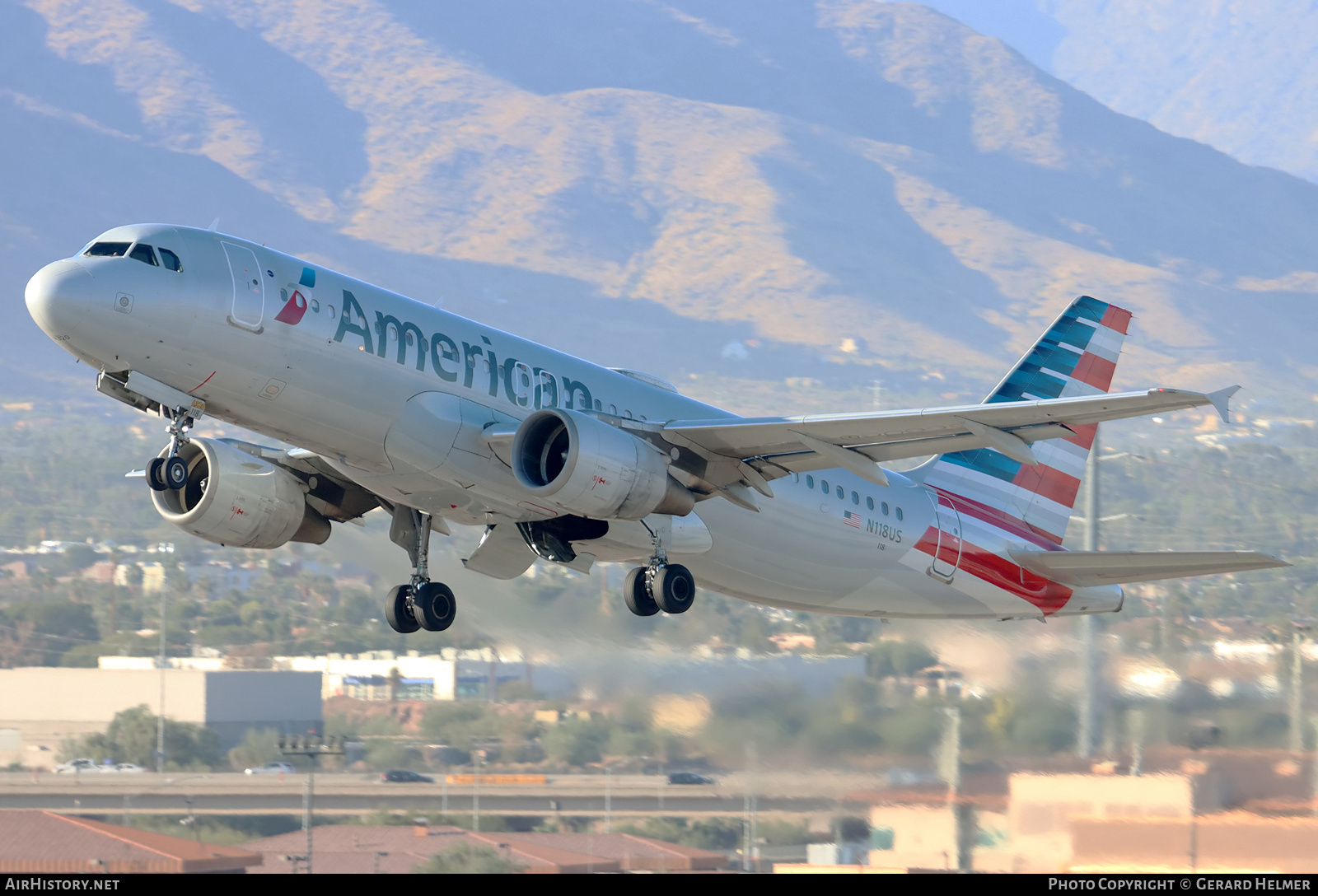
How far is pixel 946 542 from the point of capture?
2988 centimetres

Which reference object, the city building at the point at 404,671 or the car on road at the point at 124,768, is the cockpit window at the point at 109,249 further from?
the car on road at the point at 124,768

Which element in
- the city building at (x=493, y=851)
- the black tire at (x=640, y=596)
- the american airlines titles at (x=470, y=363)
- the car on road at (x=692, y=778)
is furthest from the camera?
the city building at (x=493, y=851)

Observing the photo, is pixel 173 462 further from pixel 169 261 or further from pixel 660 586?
pixel 660 586

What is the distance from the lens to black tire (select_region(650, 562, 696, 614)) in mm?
25750

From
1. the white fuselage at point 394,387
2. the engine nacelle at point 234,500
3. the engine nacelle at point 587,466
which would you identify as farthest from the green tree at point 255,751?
the engine nacelle at point 587,466

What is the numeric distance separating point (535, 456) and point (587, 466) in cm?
98

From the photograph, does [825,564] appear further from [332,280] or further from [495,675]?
[495,675]

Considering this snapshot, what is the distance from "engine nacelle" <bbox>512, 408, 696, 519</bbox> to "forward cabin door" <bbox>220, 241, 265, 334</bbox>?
3960mm

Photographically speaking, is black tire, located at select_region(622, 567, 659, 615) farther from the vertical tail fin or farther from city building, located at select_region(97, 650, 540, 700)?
city building, located at select_region(97, 650, 540, 700)

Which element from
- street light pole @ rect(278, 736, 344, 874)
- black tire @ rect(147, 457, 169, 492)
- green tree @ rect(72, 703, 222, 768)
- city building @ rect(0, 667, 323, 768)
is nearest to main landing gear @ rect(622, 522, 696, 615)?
black tire @ rect(147, 457, 169, 492)

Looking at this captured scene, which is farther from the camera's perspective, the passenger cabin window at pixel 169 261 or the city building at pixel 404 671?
the city building at pixel 404 671

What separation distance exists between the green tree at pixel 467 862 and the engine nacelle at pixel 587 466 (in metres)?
9.85

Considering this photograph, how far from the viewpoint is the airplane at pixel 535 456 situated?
72.6ft
